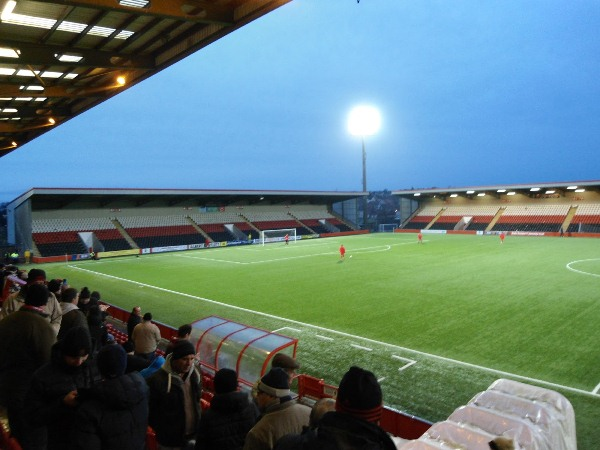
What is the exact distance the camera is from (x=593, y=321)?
13305mm

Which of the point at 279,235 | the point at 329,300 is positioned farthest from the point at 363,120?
the point at 329,300

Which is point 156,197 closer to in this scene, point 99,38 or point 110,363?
point 99,38

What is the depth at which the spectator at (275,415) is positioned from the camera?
309 centimetres

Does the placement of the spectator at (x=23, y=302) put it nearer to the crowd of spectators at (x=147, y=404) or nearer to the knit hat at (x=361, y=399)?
the crowd of spectators at (x=147, y=404)

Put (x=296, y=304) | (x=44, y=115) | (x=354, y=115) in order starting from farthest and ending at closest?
(x=354, y=115), (x=296, y=304), (x=44, y=115)

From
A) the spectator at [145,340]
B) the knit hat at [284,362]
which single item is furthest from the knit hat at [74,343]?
the spectator at [145,340]

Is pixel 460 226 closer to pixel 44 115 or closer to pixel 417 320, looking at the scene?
pixel 417 320

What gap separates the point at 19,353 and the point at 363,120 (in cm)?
5505

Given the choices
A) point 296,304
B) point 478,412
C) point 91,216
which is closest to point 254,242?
point 91,216

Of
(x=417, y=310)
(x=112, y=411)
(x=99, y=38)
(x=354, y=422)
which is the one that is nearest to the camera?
(x=354, y=422)

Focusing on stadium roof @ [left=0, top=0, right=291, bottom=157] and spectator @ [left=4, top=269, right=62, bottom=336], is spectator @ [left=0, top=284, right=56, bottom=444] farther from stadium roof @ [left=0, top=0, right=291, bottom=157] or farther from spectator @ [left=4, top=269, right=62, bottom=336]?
stadium roof @ [left=0, top=0, right=291, bottom=157]

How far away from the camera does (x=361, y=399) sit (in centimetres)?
218

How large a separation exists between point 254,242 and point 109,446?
4557 cm

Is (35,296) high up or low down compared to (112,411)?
up
